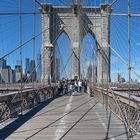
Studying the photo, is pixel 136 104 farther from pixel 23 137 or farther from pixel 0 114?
pixel 0 114

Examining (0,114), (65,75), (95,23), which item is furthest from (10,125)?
(95,23)

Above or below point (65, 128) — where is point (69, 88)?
above

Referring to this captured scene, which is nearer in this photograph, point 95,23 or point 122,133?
point 122,133

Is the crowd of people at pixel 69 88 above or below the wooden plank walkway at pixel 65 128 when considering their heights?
above

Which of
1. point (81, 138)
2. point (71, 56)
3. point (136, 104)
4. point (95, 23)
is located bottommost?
point (81, 138)

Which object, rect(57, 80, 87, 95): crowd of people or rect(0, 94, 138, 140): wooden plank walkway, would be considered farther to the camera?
rect(57, 80, 87, 95): crowd of people

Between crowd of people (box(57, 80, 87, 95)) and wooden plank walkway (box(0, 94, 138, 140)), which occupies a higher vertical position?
crowd of people (box(57, 80, 87, 95))

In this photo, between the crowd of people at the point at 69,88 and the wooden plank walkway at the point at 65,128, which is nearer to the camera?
the wooden plank walkway at the point at 65,128

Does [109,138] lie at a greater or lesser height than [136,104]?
lesser

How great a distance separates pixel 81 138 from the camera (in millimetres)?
8281

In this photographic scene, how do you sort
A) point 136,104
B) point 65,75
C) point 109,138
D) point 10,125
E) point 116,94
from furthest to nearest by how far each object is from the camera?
point 65,75
point 116,94
point 10,125
point 136,104
point 109,138

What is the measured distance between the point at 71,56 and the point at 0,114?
3354 cm

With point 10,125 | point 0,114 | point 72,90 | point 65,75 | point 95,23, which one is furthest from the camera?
point 95,23

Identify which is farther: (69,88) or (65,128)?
(69,88)
